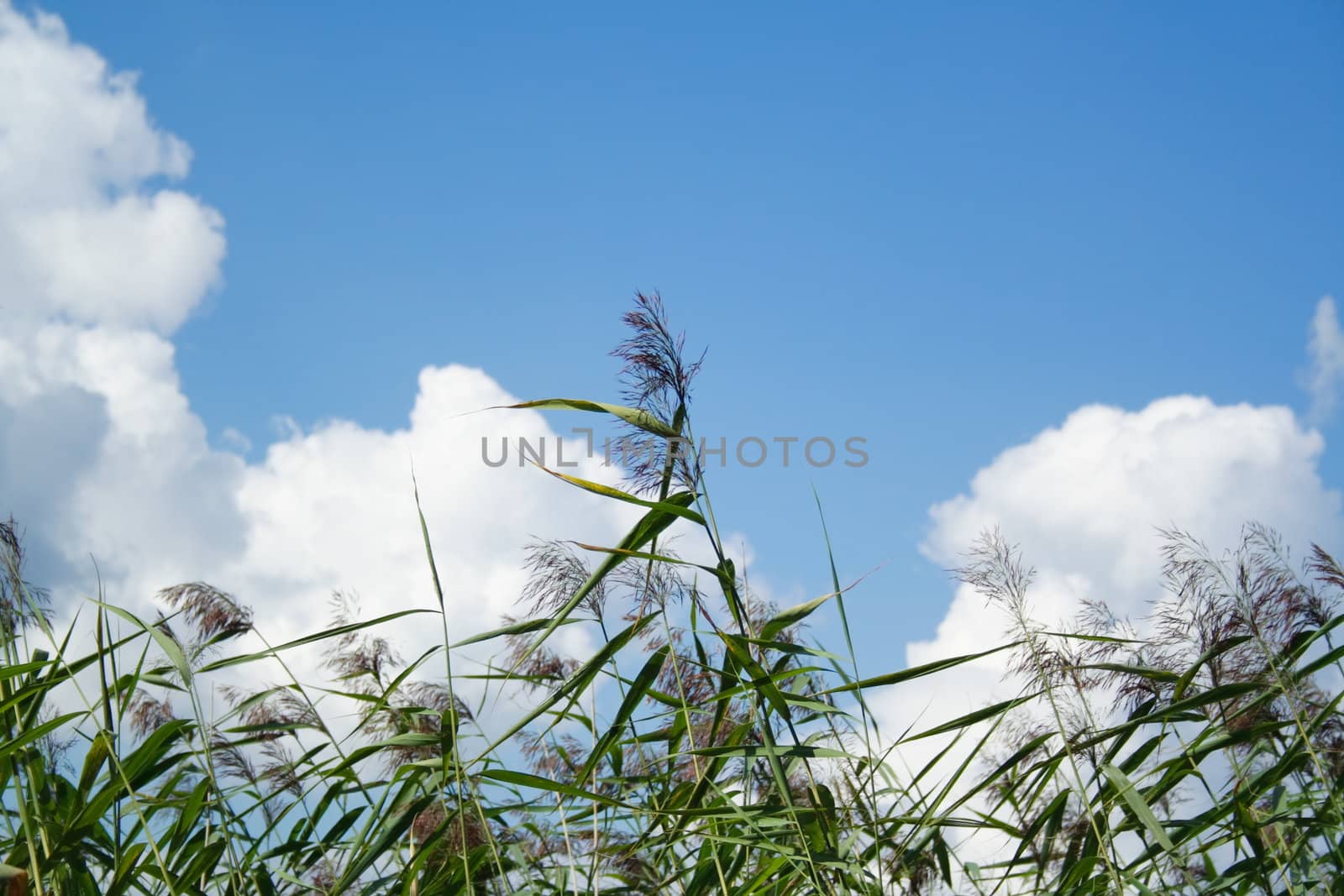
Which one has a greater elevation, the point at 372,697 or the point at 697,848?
the point at 372,697

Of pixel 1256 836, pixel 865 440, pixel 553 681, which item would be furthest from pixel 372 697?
pixel 1256 836

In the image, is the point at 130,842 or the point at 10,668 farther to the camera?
the point at 130,842

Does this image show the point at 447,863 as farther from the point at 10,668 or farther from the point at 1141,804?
the point at 1141,804

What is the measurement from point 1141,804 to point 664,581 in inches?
36.7

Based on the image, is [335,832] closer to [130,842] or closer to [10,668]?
[130,842]

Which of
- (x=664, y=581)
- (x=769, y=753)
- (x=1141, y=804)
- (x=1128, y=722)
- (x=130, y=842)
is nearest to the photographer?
(x=769, y=753)

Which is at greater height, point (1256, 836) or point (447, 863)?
point (447, 863)

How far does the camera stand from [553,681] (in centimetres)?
251

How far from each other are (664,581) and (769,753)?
50cm

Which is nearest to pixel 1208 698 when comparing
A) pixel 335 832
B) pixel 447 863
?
pixel 447 863

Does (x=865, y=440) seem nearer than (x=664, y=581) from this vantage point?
No

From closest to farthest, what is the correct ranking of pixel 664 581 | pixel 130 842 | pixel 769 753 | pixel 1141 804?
pixel 769 753, pixel 1141 804, pixel 664 581, pixel 130 842

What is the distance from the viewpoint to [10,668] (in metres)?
1.82

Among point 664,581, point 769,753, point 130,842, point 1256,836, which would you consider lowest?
point 1256,836
